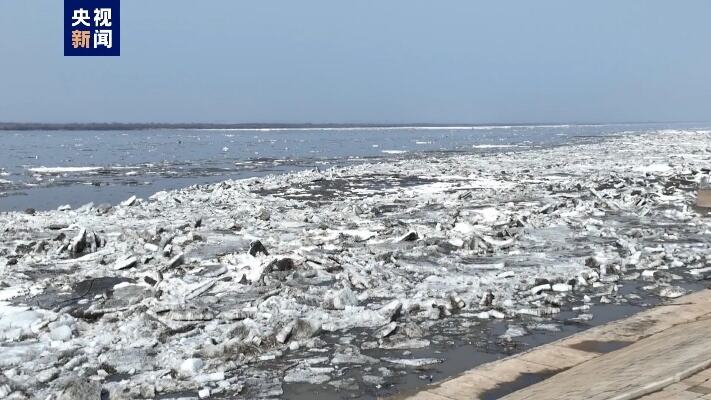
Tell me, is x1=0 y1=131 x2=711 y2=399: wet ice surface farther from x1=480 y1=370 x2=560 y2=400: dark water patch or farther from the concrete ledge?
x1=480 y1=370 x2=560 y2=400: dark water patch

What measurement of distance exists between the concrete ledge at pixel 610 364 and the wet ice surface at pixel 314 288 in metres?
0.47

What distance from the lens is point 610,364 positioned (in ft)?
15.9

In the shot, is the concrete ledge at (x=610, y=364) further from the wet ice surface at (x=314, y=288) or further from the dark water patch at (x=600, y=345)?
the wet ice surface at (x=314, y=288)

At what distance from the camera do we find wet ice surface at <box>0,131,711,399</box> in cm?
570

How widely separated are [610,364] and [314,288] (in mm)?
4406

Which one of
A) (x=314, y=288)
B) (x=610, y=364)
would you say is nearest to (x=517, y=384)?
(x=610, y=364)

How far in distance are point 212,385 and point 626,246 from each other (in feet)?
27.0

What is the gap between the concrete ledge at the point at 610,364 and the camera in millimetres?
4194

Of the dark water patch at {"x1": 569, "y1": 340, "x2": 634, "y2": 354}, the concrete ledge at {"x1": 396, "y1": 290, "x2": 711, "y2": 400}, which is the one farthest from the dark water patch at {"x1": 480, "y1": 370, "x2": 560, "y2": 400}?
the dark water patch at {"x1": 569, "y1": 340, "x2": 634, "y2": 354}

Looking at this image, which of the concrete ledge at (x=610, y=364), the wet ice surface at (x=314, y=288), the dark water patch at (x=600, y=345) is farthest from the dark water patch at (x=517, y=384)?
the wet ice surface at (x=314, y=288)

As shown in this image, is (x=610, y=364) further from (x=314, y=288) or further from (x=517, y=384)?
(x=314, y=288)

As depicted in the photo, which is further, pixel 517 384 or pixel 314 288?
pixel 314 288

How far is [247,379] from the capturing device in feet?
17.8

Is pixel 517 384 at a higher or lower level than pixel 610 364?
lower
